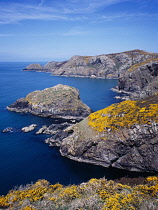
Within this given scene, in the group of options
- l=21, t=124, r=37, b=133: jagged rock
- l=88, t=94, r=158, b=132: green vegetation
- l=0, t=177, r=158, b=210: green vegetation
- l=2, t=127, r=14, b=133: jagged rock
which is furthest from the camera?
l=21, t=124, r=37, b=133: jagged rock

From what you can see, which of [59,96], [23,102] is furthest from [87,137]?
[23,102]

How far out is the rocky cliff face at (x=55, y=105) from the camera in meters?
80.8

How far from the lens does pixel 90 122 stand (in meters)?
51.0

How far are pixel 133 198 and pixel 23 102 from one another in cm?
7789

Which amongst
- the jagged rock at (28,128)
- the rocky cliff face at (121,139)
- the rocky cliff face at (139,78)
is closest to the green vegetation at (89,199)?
the rocky cliff face at (121,139)

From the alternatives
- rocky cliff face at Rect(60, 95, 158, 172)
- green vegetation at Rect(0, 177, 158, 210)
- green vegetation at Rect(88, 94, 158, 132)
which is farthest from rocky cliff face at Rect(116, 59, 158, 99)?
green vegetation at Rect(0, 177, 158, 210)

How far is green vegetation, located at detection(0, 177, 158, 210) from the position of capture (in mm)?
19453

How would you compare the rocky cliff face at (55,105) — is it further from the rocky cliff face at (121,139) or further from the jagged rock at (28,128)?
the rocky cliff face at (121,139)

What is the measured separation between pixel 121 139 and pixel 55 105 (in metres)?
45.1

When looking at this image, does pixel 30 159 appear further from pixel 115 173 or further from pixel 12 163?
pixel 115 173

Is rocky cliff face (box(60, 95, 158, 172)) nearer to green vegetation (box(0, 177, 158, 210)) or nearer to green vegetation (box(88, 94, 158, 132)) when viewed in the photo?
green vegetation (box(88, 94, 158, 132))

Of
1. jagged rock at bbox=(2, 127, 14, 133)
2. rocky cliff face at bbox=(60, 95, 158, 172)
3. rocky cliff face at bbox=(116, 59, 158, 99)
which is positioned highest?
rocky cliff face at bbox=(116, 59, 158, 99)

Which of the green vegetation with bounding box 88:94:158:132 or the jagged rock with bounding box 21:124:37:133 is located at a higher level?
the green vegetation with bounding box 88:94:158:132

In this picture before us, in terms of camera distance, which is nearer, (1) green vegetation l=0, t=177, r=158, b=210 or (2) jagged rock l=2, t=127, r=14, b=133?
(1) green vegetation l=0, t=177, r=158, b=210
